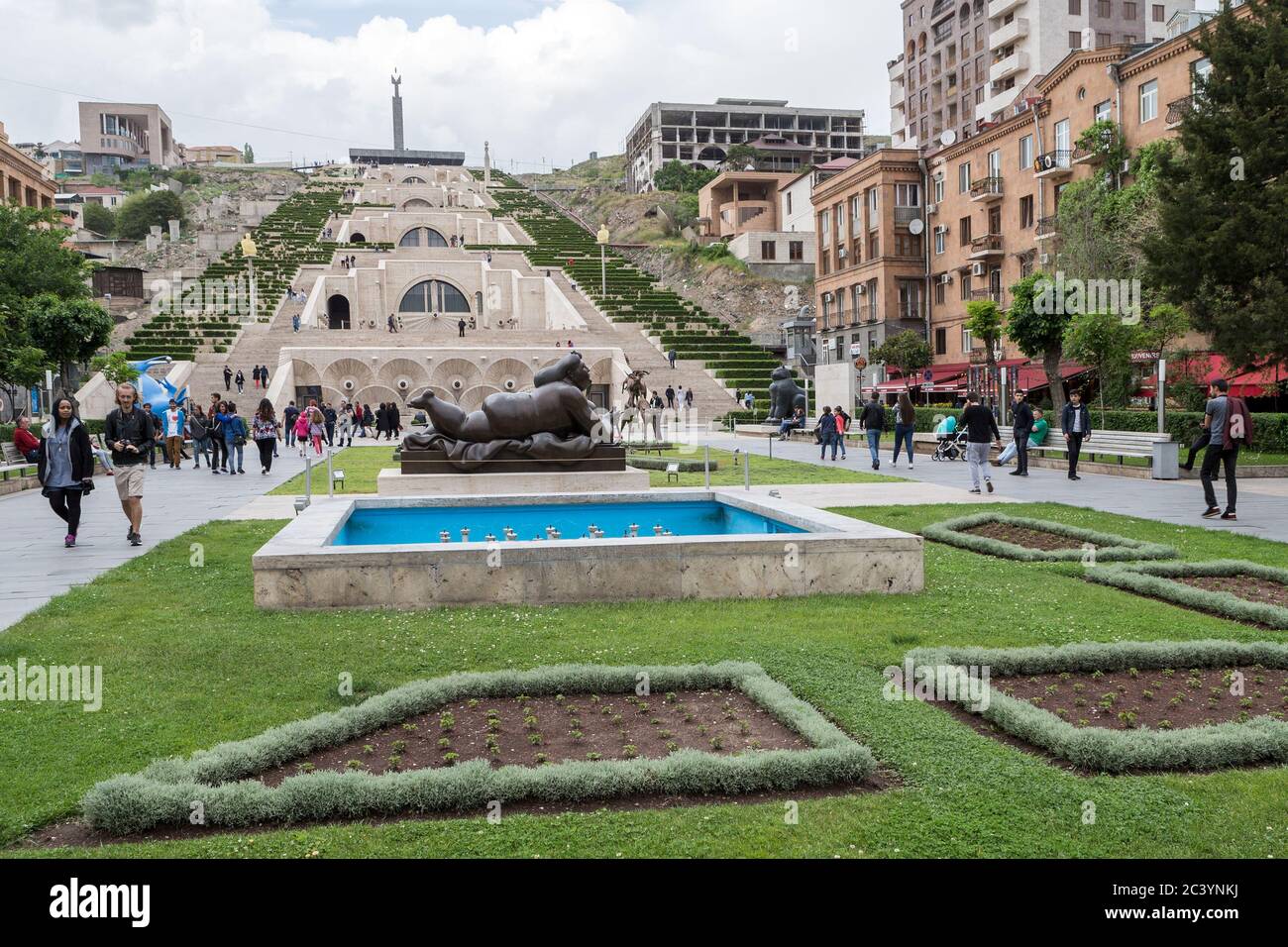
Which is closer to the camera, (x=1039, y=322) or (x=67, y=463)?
(x=67, y=463)

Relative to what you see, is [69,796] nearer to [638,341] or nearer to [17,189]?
[638,341]

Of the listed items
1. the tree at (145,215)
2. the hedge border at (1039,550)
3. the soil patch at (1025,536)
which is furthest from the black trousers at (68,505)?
the tree at (145,215)

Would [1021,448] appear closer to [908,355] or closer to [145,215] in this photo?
[908,355]

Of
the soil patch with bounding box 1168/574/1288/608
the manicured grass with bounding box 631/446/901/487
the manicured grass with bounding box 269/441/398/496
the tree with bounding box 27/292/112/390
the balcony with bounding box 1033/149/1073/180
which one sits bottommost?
the soil patch with bounding box 1168/574/1288/608

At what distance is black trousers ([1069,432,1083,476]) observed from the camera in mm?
18016

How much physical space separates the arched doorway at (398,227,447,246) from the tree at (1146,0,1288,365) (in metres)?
71.4

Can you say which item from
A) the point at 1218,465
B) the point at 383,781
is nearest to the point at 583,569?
the point at 383,781

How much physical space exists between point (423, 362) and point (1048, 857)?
45.2 metres

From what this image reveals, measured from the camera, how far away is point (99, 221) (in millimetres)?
96875

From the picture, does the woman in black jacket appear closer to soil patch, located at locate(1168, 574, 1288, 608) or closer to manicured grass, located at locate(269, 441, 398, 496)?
manicured grass, located at locate(269, 441, 398, 496)

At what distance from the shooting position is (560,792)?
404cm

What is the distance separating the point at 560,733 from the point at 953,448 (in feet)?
67.0

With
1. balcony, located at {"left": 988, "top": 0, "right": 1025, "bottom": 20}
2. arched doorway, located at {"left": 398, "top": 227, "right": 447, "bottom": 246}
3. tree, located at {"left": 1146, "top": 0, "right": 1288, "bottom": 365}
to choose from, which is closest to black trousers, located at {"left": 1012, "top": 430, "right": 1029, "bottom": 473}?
tree, located at {"left": 1146, "top": 0, "right": 1288, "bottom": 365}

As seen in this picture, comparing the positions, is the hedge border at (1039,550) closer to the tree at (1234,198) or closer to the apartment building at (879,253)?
the tree at (1234,198)
